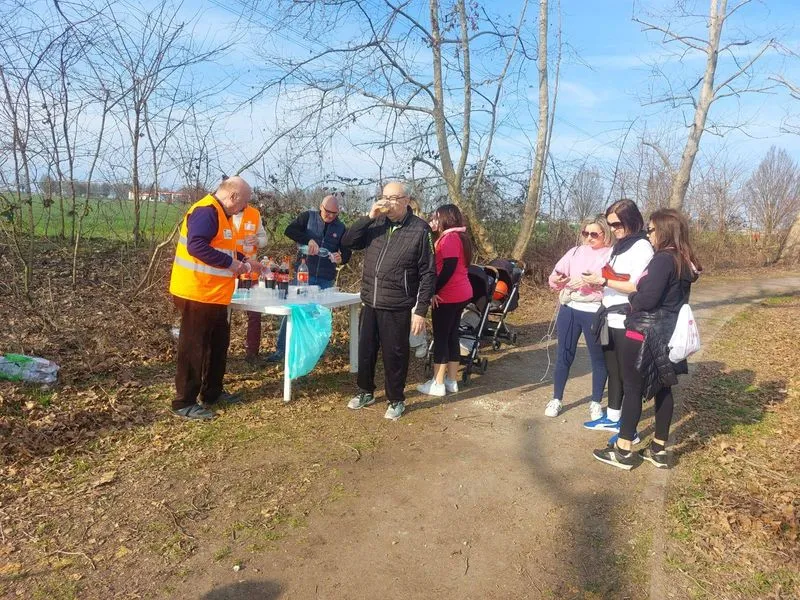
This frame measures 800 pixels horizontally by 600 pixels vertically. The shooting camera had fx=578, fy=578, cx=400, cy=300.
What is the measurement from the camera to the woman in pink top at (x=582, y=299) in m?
4.71

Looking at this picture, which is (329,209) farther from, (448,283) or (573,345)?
(573,345)

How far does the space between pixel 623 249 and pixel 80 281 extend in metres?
7.54

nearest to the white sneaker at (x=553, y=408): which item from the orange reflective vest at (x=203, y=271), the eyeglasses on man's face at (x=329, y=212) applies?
the eyeglasses on man's face at (x=329, y=212)

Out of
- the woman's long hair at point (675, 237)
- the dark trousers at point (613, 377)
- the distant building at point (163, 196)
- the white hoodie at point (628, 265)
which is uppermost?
the distant building at point (163, 196)

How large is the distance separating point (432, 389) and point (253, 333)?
6.54 feet

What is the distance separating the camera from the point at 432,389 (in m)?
5.45

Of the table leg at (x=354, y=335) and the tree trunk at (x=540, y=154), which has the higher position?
the tree trunk at (x=540, y=154)

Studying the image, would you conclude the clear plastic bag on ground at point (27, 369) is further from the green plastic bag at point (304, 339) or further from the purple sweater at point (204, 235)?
the green plastic bag at point (304, 339)

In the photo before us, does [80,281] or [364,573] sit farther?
[80,281]

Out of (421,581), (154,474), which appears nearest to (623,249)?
(421,581)

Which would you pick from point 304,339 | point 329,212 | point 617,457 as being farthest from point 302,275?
point 617,457

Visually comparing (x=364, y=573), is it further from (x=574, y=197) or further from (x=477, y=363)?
(x=574, y=197)

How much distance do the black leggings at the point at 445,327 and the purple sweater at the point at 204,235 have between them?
199cm

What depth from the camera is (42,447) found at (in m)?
3.84
